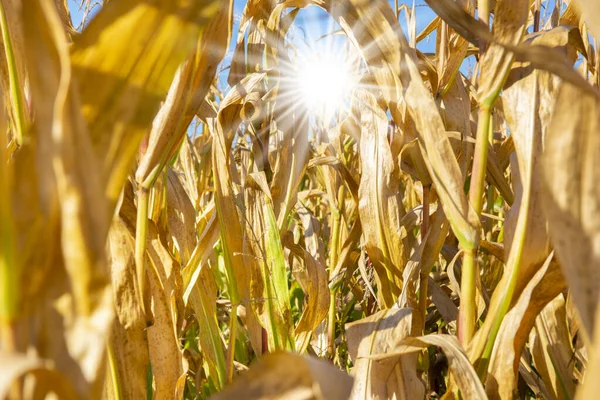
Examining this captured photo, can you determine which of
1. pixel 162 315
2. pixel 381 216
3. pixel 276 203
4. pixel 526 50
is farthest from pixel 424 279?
pixel 526 50

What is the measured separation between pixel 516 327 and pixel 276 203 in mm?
633

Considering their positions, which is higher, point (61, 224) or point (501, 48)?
point (501, 48)

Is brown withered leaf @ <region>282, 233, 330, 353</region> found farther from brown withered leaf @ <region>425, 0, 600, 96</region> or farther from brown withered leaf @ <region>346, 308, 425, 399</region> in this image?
brown withered leaf @ <region>425, 0, 600, 96</region>

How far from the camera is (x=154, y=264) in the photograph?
2.90 feet

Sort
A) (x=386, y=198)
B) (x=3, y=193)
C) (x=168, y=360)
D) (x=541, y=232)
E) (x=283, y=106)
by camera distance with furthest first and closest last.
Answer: (x=283, y=106), (x=386, y=198), (x=168, y=360), (x=541, y=232), (x=3, y=193)

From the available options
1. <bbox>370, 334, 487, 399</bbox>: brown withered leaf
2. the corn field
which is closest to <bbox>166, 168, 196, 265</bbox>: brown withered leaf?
the corn field

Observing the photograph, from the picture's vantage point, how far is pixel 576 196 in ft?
1.20

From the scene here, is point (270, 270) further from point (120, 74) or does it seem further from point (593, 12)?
point (593, 12)

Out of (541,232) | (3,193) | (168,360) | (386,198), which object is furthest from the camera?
(386,198)

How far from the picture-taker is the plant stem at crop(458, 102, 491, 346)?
0.66m

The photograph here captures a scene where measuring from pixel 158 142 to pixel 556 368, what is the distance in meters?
0.75

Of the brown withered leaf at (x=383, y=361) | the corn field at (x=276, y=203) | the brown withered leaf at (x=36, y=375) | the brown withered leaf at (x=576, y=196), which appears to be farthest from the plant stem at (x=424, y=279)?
the brown withered leaf at (x=36, y=375)

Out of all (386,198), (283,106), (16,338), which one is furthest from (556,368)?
(16,338)

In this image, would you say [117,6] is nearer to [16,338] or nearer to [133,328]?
[16,338]
